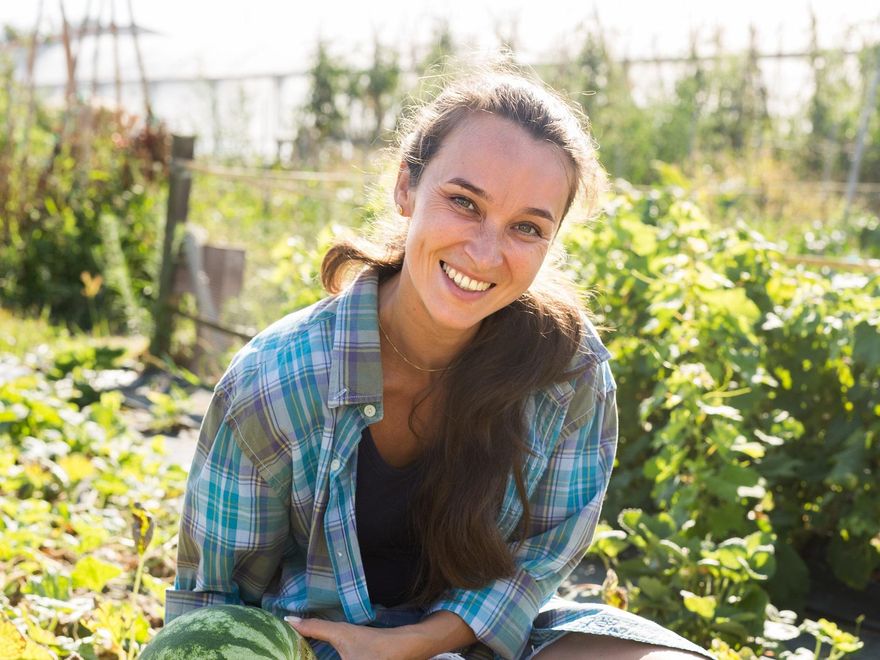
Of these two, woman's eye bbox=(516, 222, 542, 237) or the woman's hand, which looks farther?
woman's eye bbox=(516, 222, 542, 237)

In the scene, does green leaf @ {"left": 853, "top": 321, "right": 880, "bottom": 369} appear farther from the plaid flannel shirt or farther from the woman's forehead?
the woman's forehead

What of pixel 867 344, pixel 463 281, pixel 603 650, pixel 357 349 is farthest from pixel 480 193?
pixel 867 344

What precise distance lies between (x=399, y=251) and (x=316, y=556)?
2.23 feet

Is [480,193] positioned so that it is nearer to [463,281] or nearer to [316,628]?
[463,281]

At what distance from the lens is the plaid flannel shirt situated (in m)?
2.01

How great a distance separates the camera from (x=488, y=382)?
2150 mm

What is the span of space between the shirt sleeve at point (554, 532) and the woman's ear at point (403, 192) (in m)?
0.53

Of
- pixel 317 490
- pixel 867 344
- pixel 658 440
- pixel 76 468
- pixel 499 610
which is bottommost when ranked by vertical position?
pixel 76 468

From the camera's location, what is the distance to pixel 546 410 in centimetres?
220

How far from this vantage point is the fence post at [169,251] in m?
6.36

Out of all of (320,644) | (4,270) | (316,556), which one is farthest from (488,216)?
(4,270)

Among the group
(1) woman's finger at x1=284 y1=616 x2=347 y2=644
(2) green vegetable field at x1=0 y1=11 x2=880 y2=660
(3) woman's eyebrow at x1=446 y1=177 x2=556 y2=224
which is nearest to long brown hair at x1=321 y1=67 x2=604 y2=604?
(3) woman's eyebrow at x1=446 y1=177 x2=556 y2=224

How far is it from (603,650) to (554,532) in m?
0.26

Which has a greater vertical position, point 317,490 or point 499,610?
point 317,490
